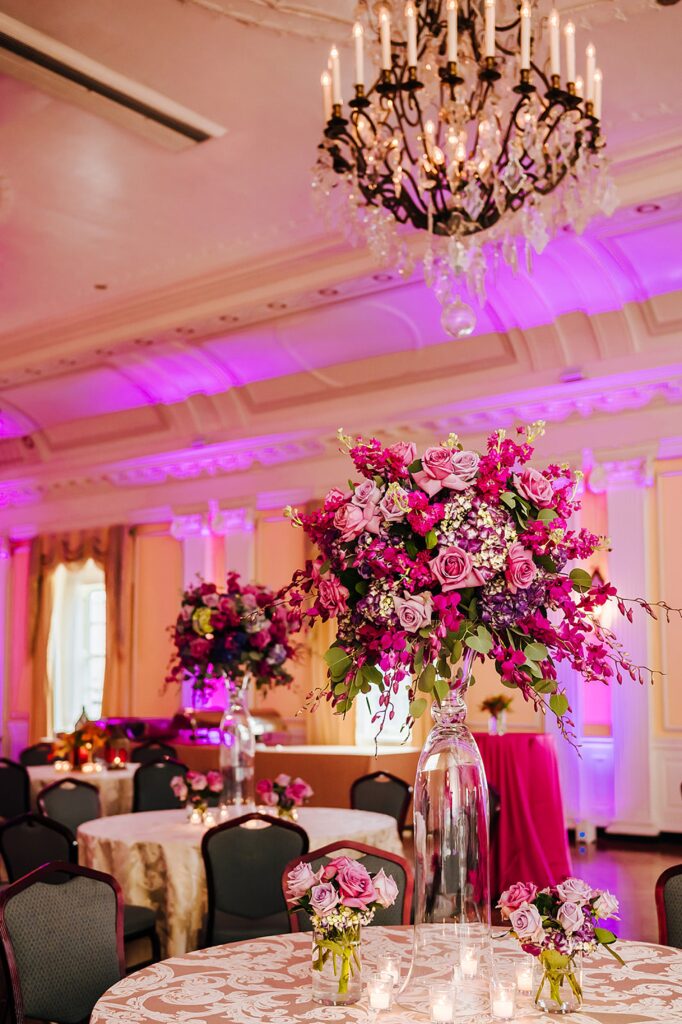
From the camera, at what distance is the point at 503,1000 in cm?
223

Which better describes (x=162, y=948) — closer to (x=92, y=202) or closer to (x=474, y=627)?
(x=474, y=627)

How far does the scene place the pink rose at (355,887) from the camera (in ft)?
7.79

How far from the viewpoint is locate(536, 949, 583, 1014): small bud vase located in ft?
7.43

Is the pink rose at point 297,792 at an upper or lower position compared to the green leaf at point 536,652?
lower

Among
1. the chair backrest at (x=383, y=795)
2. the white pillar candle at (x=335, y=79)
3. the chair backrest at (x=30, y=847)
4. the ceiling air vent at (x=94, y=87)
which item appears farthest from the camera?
the chair backrest at (x=383, y=795)

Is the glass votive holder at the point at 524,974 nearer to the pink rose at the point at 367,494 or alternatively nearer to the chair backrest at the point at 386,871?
the chair backrest at the point at 386,871

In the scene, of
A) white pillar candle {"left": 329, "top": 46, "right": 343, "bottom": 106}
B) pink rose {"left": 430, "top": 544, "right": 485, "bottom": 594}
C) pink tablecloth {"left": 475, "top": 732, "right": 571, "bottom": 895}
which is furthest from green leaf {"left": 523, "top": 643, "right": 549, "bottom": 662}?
pink tablecloth {"left": 475, "top": 732, "right": 571, "bottom": 895}

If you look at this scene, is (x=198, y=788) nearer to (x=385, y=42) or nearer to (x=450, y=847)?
(x=450, y=847)

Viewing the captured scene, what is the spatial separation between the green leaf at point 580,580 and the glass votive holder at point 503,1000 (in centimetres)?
84

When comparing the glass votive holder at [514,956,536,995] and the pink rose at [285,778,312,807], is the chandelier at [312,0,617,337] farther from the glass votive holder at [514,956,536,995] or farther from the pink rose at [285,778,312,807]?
the glass votive holder at [514,956,536,995]

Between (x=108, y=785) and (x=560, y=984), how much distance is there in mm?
5942

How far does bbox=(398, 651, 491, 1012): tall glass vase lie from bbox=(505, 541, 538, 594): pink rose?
21 cm

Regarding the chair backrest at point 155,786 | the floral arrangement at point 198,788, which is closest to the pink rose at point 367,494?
the floral arrangement at point 198,788

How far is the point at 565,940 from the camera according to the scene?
2234 mm
